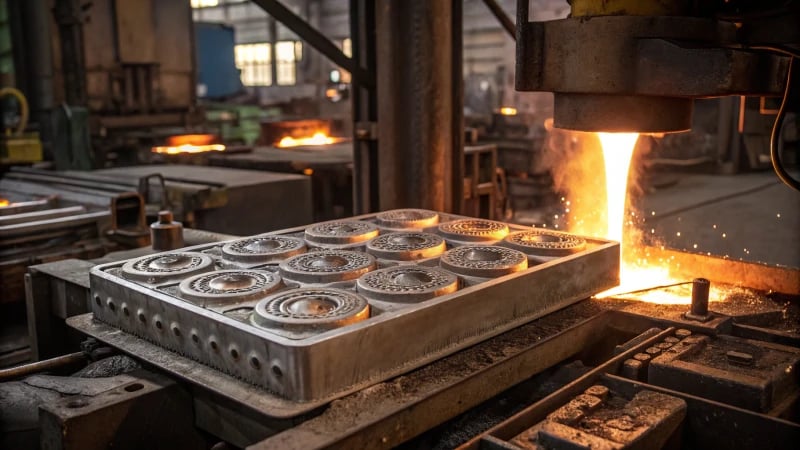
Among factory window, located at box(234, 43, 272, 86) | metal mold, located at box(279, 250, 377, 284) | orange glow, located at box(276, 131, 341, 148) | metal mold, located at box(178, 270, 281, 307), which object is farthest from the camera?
factory window, located at box(234, 43, 272, 86)

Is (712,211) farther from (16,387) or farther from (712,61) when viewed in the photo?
(16,387)

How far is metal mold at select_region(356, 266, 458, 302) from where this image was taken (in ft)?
4.90

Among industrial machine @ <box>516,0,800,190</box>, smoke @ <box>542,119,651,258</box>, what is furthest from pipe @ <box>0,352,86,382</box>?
smoke @ <box>542,119,651,258</box>

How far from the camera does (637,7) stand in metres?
1.47

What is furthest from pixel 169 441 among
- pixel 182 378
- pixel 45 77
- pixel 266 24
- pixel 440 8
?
pixel 266 24

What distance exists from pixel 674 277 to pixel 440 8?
4.25 ft

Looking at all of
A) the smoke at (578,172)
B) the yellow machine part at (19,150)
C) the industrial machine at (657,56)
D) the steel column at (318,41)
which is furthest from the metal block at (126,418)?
the smoke at (578,172)

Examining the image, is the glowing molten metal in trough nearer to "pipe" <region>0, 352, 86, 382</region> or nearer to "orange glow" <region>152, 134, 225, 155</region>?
"pipe" <region>0, 352, 86, 382</region>

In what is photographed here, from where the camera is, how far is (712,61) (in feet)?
4.63

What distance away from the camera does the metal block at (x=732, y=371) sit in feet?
4.53

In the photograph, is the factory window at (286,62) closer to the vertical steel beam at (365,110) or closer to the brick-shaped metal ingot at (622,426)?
the vertical steel beam at (365,110)

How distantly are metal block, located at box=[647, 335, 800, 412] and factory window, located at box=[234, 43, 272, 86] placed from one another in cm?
1853

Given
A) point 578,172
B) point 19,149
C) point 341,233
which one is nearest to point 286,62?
point 578,172

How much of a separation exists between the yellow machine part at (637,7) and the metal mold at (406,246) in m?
0.70
